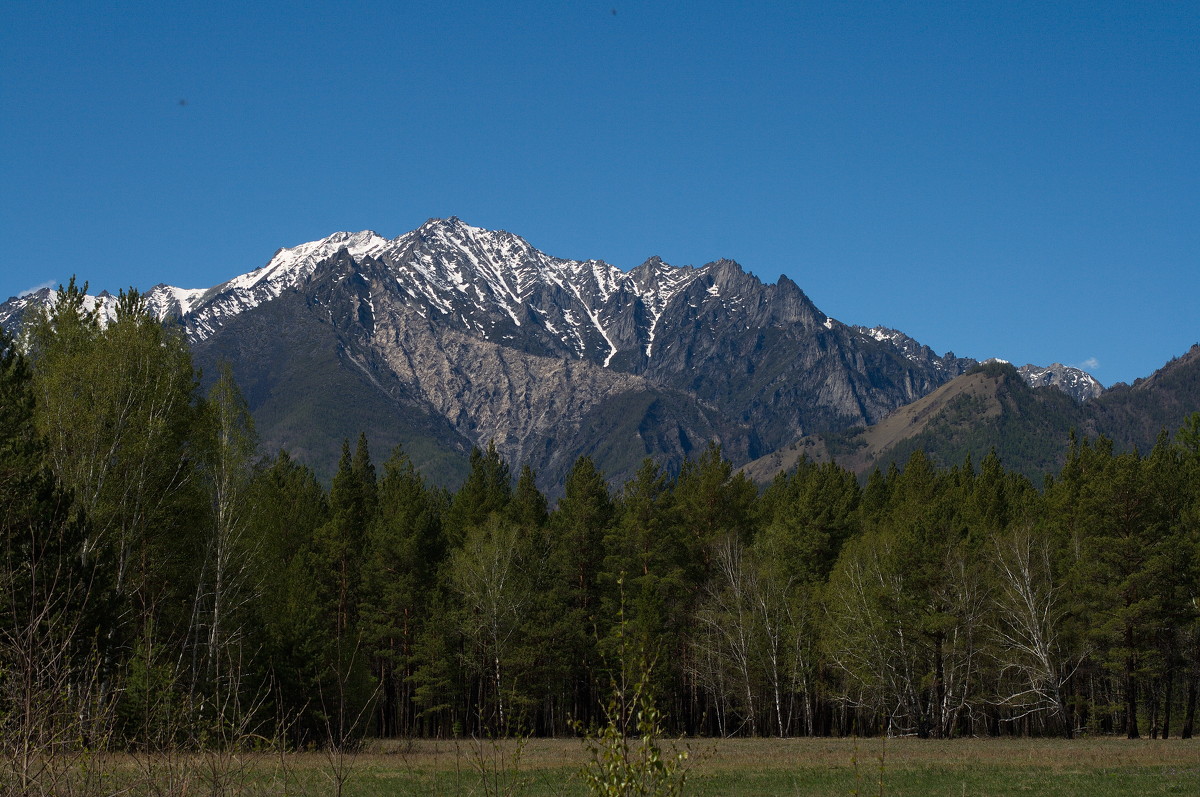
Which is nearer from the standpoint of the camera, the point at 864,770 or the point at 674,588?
the point at 864,770

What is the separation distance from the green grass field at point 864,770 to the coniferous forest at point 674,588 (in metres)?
3.06

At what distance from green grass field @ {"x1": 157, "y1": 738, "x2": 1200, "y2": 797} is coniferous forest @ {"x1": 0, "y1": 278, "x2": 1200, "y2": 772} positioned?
306 centimetres

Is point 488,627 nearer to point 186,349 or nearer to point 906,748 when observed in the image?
point 906,748

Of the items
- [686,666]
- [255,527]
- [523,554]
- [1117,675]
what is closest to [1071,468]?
[1117,675]

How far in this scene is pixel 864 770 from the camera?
33938mm

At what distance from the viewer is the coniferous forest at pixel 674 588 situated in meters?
33.4

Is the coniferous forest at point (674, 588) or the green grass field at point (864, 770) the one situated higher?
the coniferous forest at point (674, 588)

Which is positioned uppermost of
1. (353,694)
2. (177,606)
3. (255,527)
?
(255,527)

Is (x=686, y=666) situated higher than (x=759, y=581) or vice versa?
(x=759, y=581)

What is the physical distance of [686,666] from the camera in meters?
Answer: 59.4

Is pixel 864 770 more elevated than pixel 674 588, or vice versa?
pixel 674 588

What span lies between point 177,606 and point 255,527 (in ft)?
11.2

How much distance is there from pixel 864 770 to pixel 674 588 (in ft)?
79.1

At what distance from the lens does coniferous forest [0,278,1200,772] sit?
1315 inches
